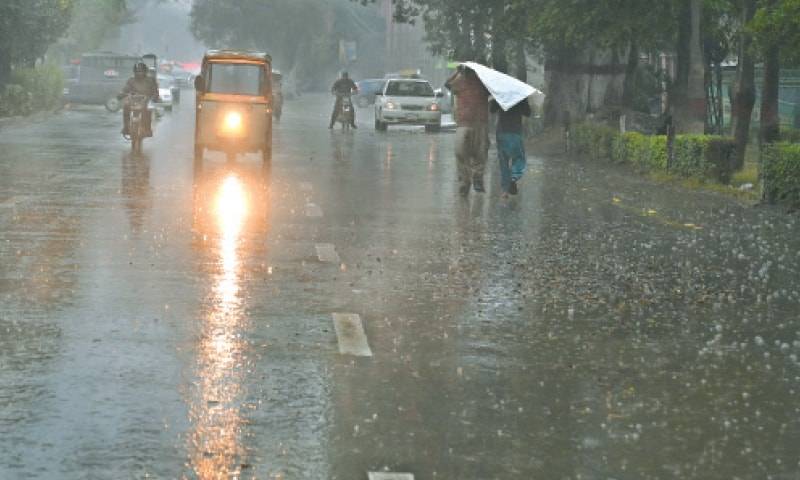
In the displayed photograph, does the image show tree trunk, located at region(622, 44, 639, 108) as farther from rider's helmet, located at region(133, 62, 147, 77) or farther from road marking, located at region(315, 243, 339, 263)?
road marking, located at region(315, 243, 339, 263)

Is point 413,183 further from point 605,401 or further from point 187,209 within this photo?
point 605,401

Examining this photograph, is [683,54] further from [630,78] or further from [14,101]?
[14,101]

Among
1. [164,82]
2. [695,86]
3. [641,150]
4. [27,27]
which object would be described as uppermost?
[27,27]

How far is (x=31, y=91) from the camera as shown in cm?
5194

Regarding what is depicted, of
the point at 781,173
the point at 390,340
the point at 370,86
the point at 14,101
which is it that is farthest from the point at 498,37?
the point at 370,86

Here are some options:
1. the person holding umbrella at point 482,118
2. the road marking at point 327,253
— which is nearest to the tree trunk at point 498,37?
the person holding umbrella at point 482,118

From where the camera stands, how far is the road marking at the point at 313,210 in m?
17.8

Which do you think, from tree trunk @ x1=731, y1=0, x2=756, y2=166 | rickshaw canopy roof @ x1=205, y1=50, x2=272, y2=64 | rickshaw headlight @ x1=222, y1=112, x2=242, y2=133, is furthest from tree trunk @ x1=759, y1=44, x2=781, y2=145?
rickshaw headlight @ x1=222, y1=112, x2=242, y2=133

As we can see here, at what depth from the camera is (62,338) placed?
362 inches

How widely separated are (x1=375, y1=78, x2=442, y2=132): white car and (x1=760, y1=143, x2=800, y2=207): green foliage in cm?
2556

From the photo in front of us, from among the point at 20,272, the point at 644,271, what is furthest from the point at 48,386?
the point at 644,271

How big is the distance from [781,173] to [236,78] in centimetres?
1015

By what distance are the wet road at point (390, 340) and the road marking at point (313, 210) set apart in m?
0.07

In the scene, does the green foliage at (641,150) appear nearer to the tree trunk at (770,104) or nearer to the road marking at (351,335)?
the tree trunk at (770,104)
